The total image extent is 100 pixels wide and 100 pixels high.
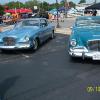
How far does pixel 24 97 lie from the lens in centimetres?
622

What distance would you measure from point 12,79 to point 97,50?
2.91 meters

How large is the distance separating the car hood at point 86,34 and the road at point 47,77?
0.75 metres

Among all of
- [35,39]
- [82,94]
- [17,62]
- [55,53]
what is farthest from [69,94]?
[35,39]

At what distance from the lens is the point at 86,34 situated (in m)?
9.54

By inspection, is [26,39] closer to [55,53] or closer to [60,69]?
[55,53]

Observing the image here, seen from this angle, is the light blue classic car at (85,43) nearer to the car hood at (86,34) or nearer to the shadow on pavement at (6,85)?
the car hood at (86,34)

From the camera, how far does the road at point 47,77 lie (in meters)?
6.35

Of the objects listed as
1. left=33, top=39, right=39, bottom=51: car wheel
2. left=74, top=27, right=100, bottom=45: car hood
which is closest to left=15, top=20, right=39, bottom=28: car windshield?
left=33, top=39, right=39, bottom=51: car wheel

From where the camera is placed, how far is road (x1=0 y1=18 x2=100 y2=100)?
635cm

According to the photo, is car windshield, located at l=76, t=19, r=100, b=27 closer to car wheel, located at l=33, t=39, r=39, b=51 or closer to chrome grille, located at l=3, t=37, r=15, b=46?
car wheel, located at l=33, t=39, r=39, b=51

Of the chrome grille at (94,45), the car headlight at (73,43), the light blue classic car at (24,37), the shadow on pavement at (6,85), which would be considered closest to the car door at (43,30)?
the light blue classic car at (24,37)

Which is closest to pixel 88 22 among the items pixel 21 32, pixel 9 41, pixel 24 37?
pixel 24 37

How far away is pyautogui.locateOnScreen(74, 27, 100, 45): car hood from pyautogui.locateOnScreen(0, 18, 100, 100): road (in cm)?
75

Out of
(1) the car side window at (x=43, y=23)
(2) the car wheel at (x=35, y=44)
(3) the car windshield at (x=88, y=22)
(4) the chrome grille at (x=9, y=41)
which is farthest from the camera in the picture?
(1) the car side window at (x=43, y=23)
